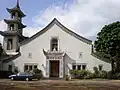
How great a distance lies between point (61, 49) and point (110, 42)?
791 centimetres

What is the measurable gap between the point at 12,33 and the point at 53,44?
1358 centimetres

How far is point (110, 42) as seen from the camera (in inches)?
1442

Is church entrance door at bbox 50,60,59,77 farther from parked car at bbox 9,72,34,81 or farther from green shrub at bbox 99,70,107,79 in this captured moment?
green shrub at bbox 99,70,107,79

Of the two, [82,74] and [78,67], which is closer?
[82,74]

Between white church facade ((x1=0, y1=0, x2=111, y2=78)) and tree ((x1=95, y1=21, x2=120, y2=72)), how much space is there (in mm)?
1238

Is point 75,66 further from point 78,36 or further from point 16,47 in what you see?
point 16,47

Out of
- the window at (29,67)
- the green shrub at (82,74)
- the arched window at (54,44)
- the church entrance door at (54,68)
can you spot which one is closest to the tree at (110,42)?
the green shrub at (82,74)

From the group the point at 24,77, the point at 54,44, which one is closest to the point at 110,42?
the point at 54,44

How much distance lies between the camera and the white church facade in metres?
38.9

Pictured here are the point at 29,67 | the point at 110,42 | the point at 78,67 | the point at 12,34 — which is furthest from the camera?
the point at 12,34

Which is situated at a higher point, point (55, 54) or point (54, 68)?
point (55, 54)

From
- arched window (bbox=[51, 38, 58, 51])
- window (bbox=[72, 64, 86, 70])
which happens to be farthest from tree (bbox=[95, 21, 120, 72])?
arched window (bbox=[51, 38, 58, 51])

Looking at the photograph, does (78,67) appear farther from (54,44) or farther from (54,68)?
(54,44)

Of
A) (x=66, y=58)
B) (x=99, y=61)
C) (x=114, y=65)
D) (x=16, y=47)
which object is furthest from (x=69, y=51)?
(x=16, y=47)
